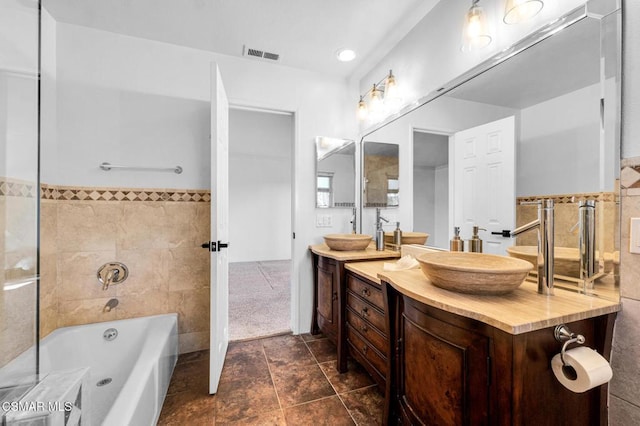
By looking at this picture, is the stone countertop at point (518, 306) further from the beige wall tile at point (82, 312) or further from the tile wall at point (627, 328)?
the beige wall tile at point (82, 312)

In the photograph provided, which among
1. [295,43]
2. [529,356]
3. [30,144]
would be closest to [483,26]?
[295,43]

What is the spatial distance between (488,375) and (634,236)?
2.21ft

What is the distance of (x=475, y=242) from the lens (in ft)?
4.53

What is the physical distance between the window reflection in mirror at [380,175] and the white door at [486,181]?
1.96ft

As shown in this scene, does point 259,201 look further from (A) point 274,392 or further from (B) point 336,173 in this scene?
(A) point 274,392

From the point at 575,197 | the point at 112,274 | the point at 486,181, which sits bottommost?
the point at 112,274

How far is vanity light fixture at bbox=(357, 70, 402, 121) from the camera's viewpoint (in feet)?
6.65

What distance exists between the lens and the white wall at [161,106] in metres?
1.89

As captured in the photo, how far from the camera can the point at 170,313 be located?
2055 mm

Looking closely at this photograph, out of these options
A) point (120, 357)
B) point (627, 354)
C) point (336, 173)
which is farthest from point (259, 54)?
point (627, 354)

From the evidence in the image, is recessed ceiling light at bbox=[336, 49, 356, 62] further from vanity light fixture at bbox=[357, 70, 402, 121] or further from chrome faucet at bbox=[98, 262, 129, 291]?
chrome faucet at bbox=[98, 262, 129, 291]

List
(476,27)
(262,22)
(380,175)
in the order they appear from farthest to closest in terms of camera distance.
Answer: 1. (380,175)
2. (262,22)
3. (476,27)

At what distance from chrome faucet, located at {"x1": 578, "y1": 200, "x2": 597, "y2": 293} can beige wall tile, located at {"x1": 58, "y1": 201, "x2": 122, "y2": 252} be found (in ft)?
8.88

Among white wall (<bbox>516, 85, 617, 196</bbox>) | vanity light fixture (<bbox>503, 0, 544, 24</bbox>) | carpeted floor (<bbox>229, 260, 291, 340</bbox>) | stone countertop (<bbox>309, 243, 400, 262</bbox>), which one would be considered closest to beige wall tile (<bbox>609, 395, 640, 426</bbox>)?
white wall (<bbox>516, 85, 617, 196</bbox>)
